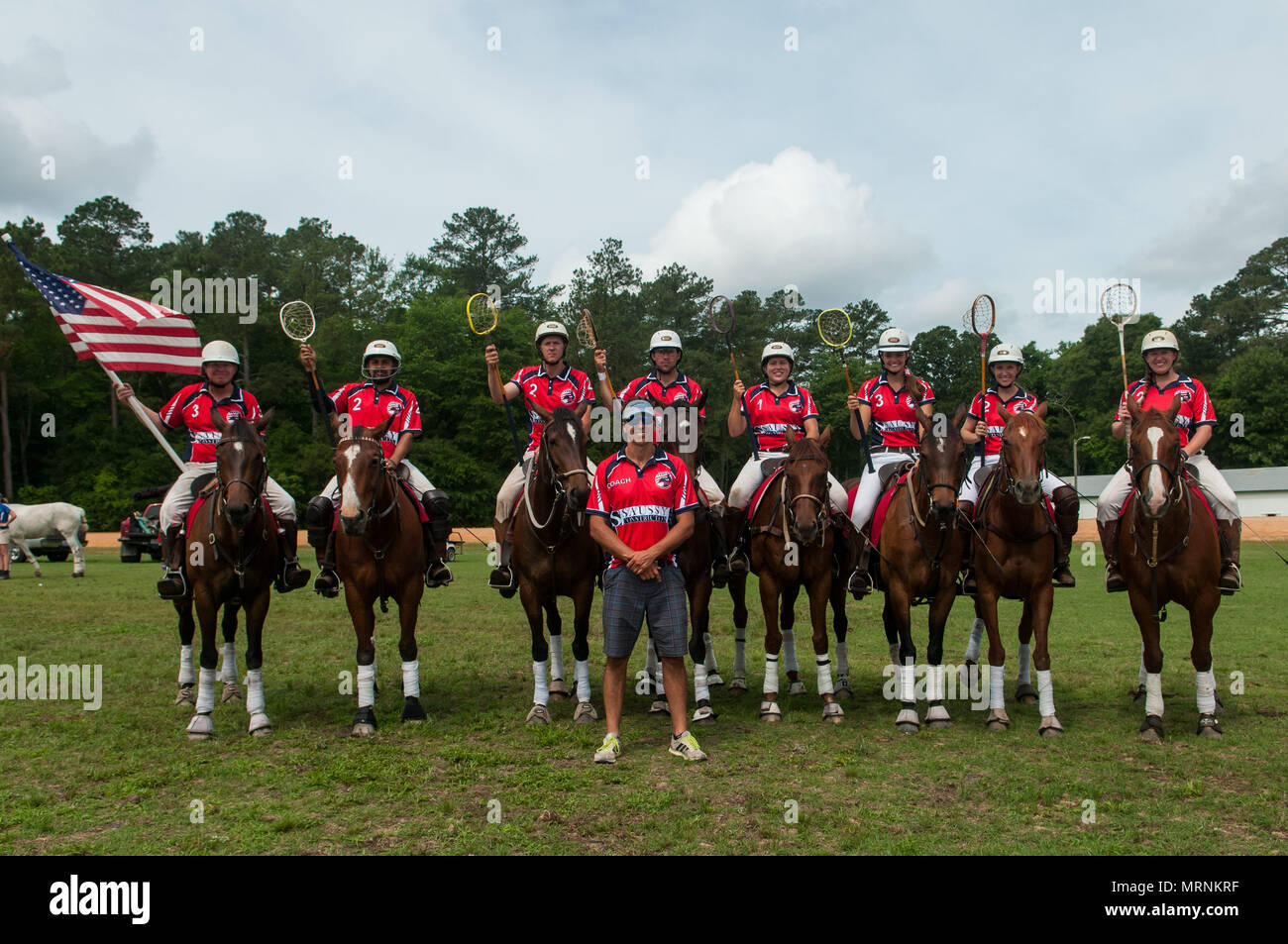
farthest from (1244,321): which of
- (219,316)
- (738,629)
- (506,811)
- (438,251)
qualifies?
(506,811)

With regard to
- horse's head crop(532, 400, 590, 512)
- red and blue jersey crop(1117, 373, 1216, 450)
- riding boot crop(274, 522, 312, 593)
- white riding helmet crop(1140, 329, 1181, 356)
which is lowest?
riding boot crop(274, 522, 312, 593)

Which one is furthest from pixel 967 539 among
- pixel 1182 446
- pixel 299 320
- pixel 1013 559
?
pixel 299 320

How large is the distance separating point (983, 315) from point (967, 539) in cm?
285

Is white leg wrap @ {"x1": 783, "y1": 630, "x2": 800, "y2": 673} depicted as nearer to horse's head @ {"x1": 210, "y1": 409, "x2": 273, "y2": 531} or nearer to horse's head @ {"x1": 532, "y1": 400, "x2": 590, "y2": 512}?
horse's head @ {"x1": 532, "y1": 400, "x2": 590, "y2": 512}

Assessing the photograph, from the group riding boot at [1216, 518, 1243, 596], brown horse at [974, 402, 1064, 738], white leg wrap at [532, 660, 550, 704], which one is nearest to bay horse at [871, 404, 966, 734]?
brown horse at [974, 402, 1064, 738]

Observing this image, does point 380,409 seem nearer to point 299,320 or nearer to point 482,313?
point 299,320

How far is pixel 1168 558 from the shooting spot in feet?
28.1

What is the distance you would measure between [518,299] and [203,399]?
217ft

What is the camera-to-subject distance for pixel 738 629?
36.3 feet

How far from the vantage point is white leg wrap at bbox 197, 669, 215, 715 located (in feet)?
28.8

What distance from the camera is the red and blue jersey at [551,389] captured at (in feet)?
33.7

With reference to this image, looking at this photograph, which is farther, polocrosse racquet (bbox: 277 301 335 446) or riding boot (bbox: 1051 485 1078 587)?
polocrosse racquet (bbox: 277 301 335 446)

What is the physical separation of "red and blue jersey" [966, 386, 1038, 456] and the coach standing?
11.3ft

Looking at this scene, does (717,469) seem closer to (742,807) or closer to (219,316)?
(219,316)
